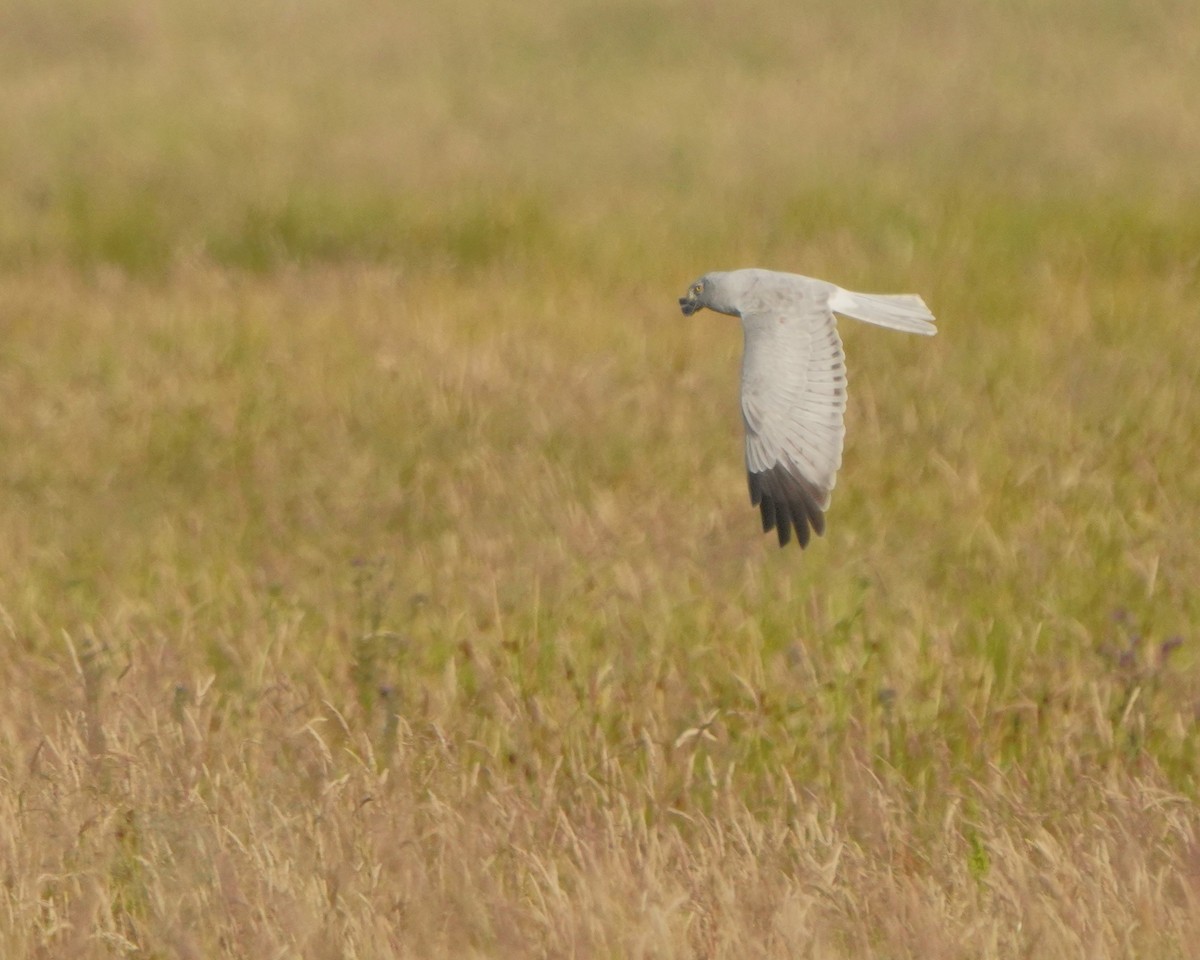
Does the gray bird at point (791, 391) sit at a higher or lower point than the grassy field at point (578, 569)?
higher

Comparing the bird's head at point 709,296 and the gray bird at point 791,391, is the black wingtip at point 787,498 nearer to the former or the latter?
the gray bird at point 791,391

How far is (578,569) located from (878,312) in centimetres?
92

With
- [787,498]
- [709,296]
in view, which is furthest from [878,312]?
[787,498]

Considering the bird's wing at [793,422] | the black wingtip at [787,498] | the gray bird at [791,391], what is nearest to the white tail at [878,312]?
the gray bird at [791,391]

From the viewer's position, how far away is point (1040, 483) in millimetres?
4969

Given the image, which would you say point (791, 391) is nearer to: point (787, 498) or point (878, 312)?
point (787, 498)

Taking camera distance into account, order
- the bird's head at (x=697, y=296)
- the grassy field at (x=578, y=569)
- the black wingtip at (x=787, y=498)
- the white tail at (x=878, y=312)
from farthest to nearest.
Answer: the bird's head at (x=697, y=296) → the white tail at (x=878, y=312) → the black wingtip at (x=787, y=498) → the grassy field at (x=578, y=569)

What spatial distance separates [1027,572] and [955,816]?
1.13m

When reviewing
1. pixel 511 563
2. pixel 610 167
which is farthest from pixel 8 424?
pixel 610 167

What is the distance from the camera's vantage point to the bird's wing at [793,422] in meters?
3.32

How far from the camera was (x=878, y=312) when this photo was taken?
4.07 m

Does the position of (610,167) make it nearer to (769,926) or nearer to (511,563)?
(511,563)

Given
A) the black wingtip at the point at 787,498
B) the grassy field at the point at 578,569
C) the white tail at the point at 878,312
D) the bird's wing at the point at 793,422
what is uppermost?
the white tail at the point at 878,312

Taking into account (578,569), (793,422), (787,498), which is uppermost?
(793,422)
